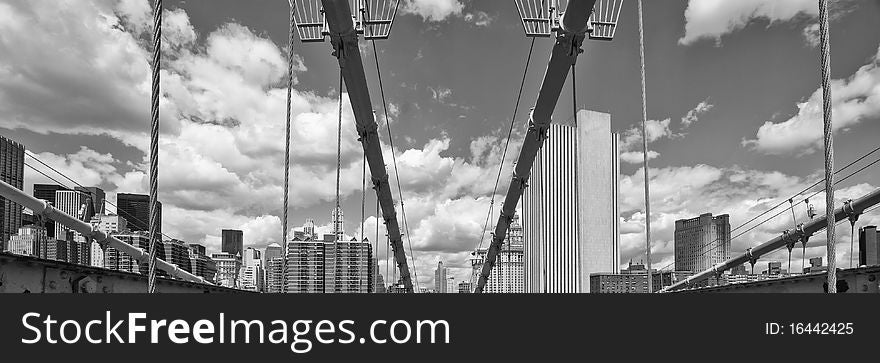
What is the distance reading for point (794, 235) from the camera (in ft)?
132

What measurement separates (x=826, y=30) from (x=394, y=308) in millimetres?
6224

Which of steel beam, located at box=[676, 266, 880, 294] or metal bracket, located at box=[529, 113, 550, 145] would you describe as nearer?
steel beam, located at box=[676, 266, 880, 294]

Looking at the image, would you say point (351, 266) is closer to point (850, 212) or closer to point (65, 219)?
point (65, 219)

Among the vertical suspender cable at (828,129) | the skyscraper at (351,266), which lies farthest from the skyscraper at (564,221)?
the vertical suspender cable at (828,129)

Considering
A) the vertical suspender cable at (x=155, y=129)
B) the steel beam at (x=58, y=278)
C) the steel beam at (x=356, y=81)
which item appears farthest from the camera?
the steel beam at (x=356, y=81)

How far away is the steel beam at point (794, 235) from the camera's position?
31.8 metres

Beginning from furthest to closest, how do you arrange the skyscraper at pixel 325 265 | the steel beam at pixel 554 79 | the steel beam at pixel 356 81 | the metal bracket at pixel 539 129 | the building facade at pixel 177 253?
the skyscraper at pixel 325 265, the building facade at pixel 177 253, the metal bracket at pixel 539 129, the steel beam at pixel 554 79, the steel beam at pixel 356 81

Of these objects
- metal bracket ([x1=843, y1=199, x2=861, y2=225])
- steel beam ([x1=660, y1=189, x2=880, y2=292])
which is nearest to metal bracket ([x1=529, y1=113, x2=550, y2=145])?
steel beam ([x1=660, y1=189, x2=880, y2=292])

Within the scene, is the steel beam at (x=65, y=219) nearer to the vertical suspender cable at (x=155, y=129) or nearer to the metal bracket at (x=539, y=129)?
the metal bracket at (x=539, y=129)

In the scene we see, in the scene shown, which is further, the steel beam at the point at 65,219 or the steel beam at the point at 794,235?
the steel beam at the point at 794,235

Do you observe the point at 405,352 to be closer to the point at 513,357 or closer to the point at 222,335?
the point at 513,357

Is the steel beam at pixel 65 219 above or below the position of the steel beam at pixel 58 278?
above

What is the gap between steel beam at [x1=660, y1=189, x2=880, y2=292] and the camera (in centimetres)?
3181

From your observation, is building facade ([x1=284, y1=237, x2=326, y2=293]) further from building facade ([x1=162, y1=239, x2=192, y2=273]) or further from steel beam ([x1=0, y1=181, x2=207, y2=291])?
steel beam ([x1=0, y1=181, x2=207, y2=291])
